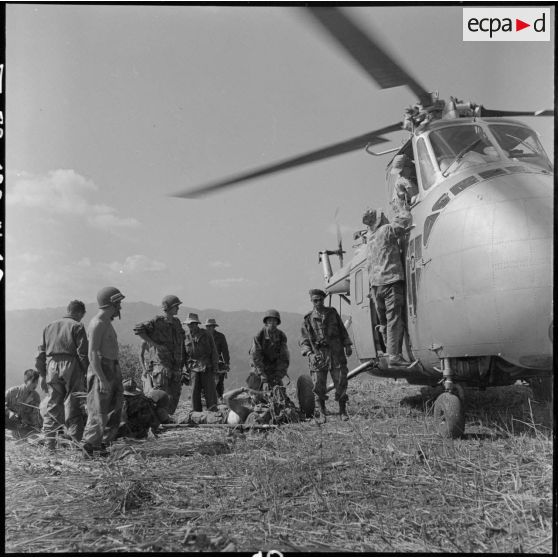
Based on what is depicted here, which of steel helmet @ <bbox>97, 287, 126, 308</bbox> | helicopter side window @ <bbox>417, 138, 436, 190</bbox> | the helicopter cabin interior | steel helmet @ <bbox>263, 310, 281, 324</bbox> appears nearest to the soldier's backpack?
steel helmet @ <bbox>97, 287, 126, 308</bbox>

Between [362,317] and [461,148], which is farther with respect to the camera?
[362,317]

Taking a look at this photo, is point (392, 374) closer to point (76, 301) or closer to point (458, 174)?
point (458, 174)

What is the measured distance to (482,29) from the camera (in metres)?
3.56

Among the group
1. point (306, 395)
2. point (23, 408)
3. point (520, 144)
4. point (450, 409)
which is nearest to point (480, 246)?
point (450, 409)

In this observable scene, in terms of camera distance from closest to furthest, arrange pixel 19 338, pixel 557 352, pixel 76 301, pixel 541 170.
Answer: pixel 557 352
pixel 19 338
pixel 541 170
pixel 76 301

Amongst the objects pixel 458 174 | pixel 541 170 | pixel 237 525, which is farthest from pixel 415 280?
pixel 237 525

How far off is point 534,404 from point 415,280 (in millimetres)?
2693

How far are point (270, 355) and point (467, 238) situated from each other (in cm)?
420

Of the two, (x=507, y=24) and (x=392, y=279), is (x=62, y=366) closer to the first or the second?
(x=392, y=279)

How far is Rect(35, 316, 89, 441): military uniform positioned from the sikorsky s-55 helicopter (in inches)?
87.0

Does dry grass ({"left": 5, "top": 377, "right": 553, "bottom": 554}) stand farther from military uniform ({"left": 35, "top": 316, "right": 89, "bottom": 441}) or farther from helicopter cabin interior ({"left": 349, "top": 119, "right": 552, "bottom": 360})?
helicopter cabin interior ({"left": 349, "top": 119, "right": 552, "bottom": 360})

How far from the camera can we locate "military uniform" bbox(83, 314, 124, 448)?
5.29m

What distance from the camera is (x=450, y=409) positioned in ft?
16.1

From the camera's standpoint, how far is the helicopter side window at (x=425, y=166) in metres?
5.76
